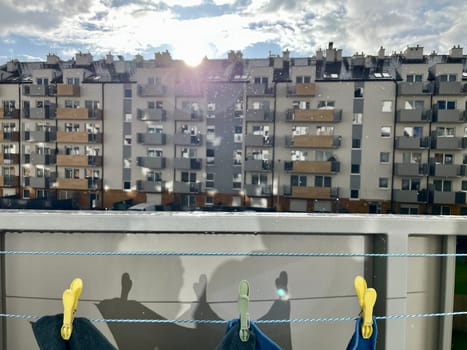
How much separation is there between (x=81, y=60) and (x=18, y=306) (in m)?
20.8

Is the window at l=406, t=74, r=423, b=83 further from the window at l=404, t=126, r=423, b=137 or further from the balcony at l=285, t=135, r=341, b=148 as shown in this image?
the balcony at l=285, t=135, r=341, b=148

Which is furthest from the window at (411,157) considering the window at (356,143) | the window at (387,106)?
the window at (387,106)

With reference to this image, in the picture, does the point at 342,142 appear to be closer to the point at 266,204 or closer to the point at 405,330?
the point at 266,204

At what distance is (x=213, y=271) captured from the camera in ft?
3.88

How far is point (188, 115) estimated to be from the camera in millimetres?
16875

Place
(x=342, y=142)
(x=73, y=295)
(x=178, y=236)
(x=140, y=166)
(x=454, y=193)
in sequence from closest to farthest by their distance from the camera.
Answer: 1. (x=73, y=295)
2. (x=178, y=236)
3. (x=454, y=193)
4. (x=342, y=142)
5. (x=140, y=166)

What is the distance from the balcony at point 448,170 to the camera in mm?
14625

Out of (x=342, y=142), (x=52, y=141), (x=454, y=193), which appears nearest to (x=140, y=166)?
(x=52, y=141)

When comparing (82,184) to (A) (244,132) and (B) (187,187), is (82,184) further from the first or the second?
(A) (244,132)

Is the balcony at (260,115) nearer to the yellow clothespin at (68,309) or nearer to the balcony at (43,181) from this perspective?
the balcony at (43,181)

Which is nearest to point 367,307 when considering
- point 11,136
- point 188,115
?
point 188,115

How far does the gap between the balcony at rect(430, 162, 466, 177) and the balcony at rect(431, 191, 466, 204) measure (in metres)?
0.95

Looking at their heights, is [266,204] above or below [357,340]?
below

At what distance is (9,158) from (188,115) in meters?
11.7
